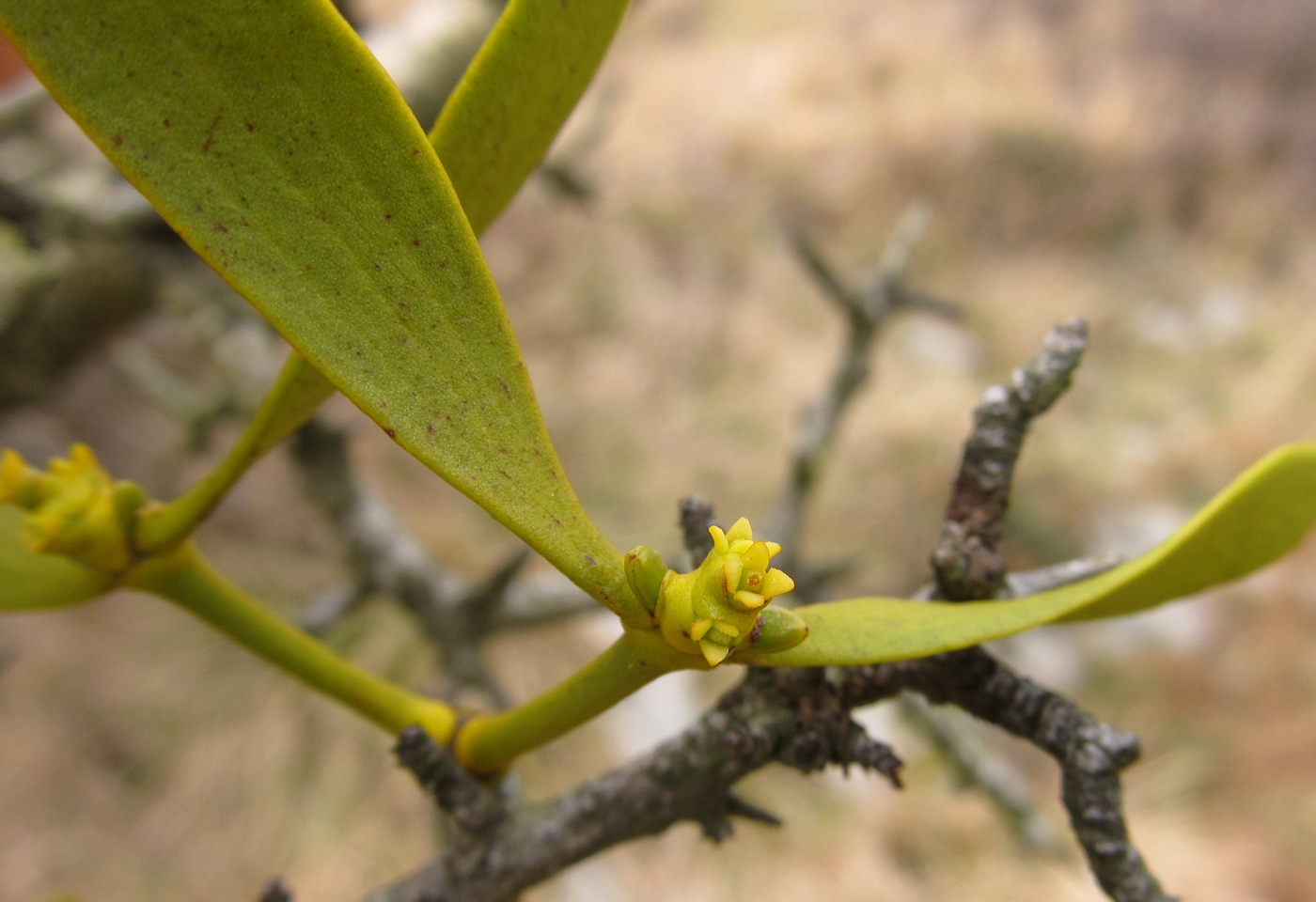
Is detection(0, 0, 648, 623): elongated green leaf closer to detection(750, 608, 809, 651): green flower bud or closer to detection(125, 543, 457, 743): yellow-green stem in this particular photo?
detection(750, 608, 809, 651): green flower bud

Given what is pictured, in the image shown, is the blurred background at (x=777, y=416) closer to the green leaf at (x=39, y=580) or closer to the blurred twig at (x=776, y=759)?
the blurred twig at (x=776, y=759)

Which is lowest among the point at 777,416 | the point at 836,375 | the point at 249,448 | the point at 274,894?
the point at 274,894

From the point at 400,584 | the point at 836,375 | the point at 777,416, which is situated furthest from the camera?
the point at 777,416

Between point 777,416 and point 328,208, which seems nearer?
point 328,208

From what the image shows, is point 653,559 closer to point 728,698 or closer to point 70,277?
point 728,698

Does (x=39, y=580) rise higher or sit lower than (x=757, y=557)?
lower

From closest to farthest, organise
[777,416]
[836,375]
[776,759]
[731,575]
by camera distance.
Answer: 1. [731,575]
2. [776,759]
3. [836,375]
4. [777,416]

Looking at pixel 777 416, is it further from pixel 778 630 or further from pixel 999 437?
pixel 778 630

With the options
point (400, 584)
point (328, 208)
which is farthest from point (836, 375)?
point (328, 208)
